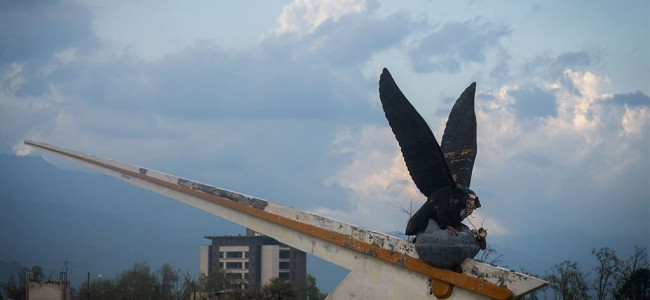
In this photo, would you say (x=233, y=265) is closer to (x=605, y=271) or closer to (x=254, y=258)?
(x=254, y=258)

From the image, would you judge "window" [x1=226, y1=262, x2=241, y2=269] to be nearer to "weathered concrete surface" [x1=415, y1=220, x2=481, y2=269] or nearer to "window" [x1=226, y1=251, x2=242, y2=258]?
"window" [x1=226, y1=251, x2=242, y2=258]

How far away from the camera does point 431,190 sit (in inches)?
341

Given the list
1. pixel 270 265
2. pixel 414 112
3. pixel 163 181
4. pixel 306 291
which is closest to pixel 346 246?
pixel 414 112

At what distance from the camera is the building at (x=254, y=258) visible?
4844 cm

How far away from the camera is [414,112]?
8219mm

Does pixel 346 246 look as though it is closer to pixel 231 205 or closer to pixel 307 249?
pixel 307 249

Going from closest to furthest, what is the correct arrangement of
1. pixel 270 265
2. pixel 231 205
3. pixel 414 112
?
pixel 414 112 < pixel 231 205 < pixel 270 265

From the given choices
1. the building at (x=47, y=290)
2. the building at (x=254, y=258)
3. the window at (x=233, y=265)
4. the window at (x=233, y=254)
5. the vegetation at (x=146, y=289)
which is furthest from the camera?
the window at (x=233, y=254)

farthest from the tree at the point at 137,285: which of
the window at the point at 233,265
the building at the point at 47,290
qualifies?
the window at the point at 233,265

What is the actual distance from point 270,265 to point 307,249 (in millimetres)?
39707

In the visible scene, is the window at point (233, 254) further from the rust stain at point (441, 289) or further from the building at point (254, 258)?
Answer: the rust stain at point (441, 289)

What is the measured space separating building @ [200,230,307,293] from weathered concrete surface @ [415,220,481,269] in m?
39.9

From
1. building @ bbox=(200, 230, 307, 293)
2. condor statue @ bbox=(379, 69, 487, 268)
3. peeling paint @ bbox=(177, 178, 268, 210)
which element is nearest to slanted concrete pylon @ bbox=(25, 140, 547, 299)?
peeling paint @ bbox=(177, 178, 268, 210)

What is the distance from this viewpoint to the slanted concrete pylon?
809 centimetres
